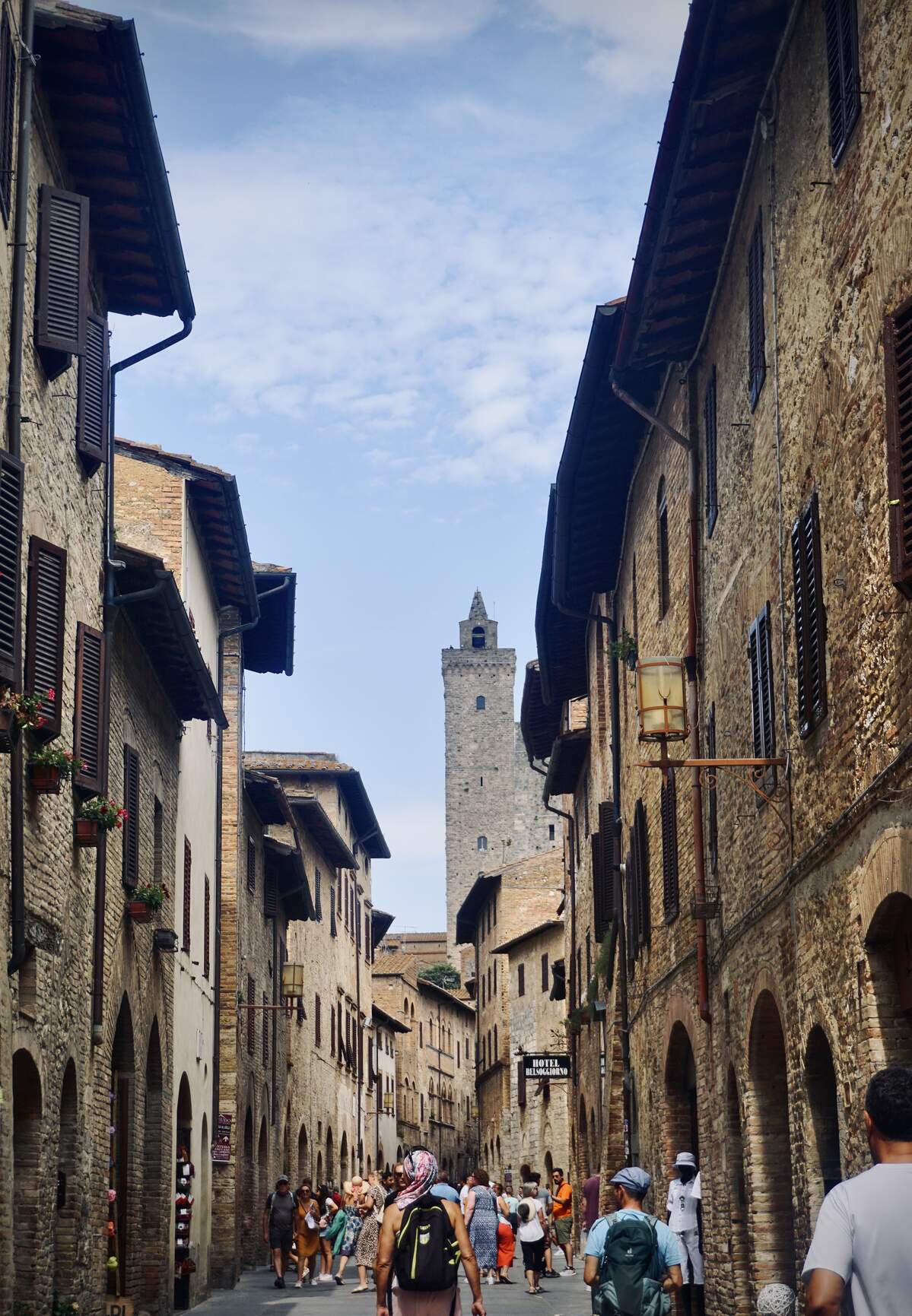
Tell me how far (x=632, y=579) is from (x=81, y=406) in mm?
7740

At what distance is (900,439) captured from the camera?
8289 millimetres

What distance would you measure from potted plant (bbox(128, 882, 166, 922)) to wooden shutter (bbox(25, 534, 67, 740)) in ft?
13.9

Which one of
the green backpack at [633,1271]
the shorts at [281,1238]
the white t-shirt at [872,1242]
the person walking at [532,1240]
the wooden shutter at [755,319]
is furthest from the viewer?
the shorts at [281,1238]

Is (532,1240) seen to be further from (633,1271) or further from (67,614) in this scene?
(633,1271)

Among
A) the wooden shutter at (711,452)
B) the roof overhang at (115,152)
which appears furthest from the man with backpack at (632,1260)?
the roof overhang at (115,152)

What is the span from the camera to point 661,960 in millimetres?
18797

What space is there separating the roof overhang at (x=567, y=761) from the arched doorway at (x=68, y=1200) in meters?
15.0

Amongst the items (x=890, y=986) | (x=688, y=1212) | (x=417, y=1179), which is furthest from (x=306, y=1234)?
(x=890, y=986)

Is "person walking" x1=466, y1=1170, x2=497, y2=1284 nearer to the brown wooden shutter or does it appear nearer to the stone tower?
the brown wooden shutter

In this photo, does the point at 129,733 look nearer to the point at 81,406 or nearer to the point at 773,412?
the point at 81,406

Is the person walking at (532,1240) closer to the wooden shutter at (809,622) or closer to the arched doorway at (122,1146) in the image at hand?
the arched doorway at (122,1146)

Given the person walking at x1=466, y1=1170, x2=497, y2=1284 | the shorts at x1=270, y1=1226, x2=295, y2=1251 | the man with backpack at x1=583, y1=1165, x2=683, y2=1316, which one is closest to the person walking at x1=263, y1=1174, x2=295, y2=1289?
the shorts at x1=270, y1=1226, x2=295, y2=1251

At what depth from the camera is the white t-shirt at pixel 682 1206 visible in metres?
15.0

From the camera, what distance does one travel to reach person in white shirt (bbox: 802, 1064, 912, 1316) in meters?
4.35
